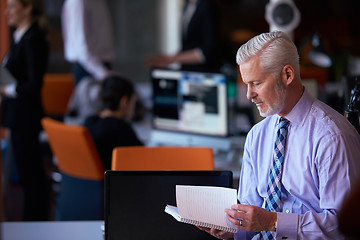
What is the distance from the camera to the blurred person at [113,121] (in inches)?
144

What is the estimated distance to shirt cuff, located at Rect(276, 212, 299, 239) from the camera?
187cm

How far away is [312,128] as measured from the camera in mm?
1965

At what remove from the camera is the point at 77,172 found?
3.70m

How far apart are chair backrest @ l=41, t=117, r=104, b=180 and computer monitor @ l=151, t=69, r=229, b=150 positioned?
0.59 metres

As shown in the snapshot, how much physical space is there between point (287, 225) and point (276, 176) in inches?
8.1

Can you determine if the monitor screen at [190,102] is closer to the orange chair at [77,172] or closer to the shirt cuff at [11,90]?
the orange chair at [77,172]

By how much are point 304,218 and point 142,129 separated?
2.79m

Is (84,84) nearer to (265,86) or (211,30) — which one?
(211,30)

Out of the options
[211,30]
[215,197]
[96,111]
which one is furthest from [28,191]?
[215,197]

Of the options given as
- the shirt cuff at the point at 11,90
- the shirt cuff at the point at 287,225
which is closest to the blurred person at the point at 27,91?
the shirt cuff at the point at 11,90

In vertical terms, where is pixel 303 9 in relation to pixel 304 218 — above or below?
above

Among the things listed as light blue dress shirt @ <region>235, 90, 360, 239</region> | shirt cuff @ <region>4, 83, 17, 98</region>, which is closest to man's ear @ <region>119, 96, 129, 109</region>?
shirt cuff @ <region>4, 83, 17, 98</region>

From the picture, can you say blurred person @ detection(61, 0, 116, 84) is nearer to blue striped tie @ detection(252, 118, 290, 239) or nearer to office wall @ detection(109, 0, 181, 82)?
blue striped tie @ detection(252, 118, 290, 239)

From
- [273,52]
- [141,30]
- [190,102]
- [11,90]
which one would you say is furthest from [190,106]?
[141,30]
